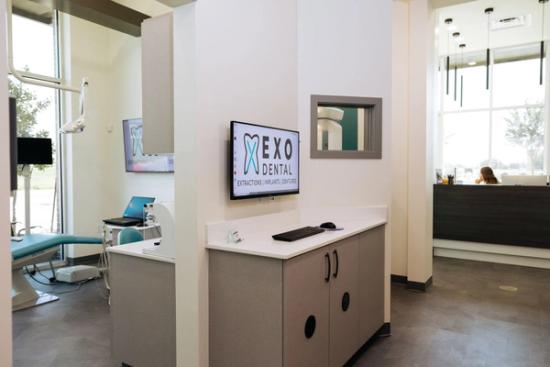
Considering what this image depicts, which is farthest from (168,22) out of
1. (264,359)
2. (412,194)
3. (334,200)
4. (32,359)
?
(412,194)

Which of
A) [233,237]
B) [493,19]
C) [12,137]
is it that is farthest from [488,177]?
[12,137]

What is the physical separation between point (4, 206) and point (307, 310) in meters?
1.59

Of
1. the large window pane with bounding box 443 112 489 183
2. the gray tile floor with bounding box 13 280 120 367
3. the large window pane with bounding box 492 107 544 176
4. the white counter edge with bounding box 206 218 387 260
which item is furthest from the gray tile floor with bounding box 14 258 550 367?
the large window pane with bounding box 443 112 489 183

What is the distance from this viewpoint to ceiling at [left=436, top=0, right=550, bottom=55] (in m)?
6.25

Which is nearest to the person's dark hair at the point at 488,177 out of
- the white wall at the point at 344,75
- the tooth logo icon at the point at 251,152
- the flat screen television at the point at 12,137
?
the white wall at the point at 344,75

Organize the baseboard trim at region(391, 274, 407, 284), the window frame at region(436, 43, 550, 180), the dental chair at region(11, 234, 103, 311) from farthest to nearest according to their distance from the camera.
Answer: the window frame at region(436, 43, 550, 180), the baseboard trim at region(391, 274, 407, 284), the dental chair at region(11, 234, 103, 311)

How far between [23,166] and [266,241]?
12.5ft

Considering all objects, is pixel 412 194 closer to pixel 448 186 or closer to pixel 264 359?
pixel 448 186

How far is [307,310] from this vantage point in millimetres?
2252

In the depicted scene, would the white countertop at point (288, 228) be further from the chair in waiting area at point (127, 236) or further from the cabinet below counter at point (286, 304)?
the chair in waiting area at point (127, 236)

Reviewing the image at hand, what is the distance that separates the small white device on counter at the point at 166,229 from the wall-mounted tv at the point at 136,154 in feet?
9.82

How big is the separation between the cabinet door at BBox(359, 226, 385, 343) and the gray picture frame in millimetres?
646

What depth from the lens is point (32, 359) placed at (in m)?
2.91

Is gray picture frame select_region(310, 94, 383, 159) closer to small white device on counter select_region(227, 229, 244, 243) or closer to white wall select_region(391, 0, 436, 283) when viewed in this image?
small white device on counter select_region(227, 229, 244, 243)
